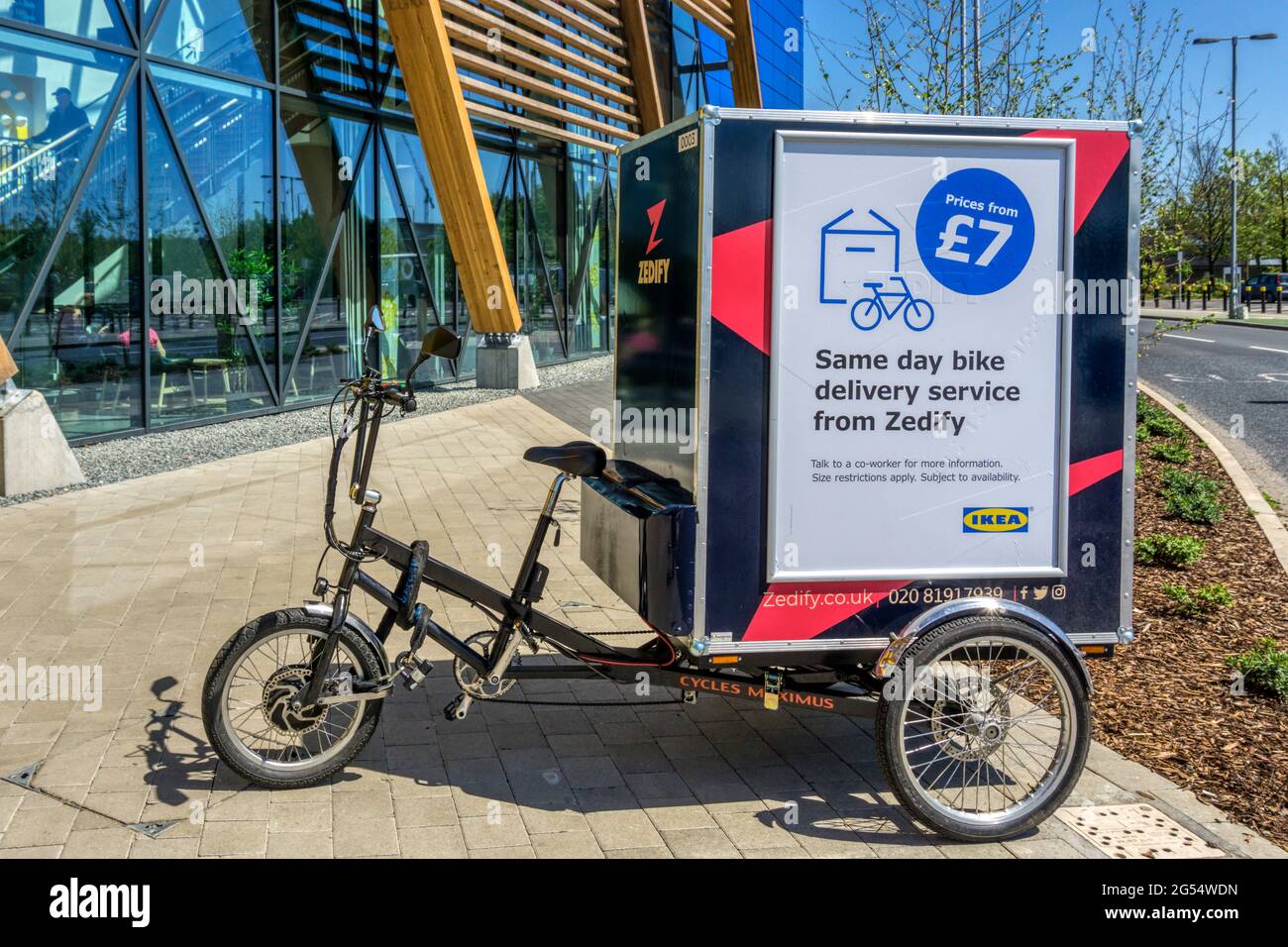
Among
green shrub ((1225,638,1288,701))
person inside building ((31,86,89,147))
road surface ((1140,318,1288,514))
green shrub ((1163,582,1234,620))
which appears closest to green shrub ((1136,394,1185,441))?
road surface ((1140,318,1288,514))

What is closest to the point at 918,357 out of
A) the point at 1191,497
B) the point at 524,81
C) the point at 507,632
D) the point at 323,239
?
the point at 507,632

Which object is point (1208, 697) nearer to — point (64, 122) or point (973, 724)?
point (973, 724)

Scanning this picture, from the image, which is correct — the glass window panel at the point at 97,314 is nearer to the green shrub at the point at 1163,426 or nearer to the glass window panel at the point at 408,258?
the glass window panel at the point at 408,258

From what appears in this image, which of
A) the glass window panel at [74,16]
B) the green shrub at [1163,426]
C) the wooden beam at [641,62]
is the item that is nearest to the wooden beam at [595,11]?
the wooden beam at [641,62]

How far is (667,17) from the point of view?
87.2 feet

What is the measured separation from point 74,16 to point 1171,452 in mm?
10616

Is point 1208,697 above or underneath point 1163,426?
underneath

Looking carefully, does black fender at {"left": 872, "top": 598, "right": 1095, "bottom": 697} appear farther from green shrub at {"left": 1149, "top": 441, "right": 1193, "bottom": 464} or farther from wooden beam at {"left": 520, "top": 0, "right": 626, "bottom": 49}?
wooden beam at {"left": 520, "top": 0, "right": 626, "bottom": 49}

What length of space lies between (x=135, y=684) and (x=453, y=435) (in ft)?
26.5

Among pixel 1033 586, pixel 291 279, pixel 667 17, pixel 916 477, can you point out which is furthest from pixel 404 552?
pixel 667 17

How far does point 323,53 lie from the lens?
15891 millimetres

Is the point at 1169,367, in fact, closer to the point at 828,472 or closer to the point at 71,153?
the point at 71,153

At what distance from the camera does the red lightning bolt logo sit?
4.71m

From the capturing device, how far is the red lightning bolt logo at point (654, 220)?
4707mm
